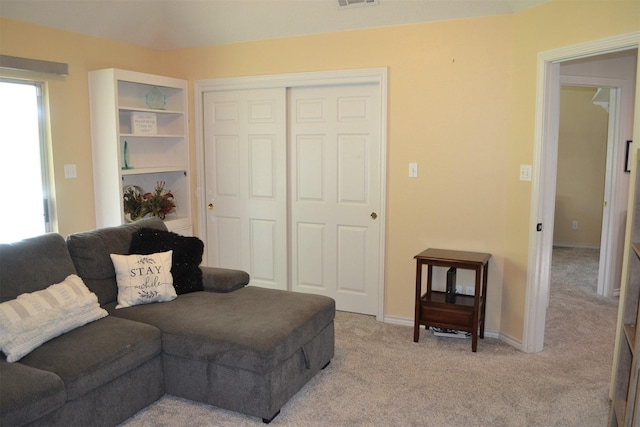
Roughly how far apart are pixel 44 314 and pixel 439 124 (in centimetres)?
287

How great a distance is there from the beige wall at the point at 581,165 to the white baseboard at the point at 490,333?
13.6 feet

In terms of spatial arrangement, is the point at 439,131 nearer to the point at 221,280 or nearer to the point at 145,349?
the point at 221,280

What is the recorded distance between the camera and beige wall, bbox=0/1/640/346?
357 centimetres

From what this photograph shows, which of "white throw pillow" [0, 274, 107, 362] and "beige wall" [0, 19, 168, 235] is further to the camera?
"beige wall" [0, 19, 168, 235]

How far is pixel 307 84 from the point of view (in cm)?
427

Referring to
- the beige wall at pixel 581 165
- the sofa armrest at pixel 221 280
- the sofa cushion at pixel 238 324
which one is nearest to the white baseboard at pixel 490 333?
the sofa cushion at pixel 238 324

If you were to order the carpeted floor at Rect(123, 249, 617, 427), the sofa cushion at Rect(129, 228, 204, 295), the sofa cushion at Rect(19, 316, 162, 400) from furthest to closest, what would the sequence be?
the sofa cushion at Rect(129, 228, 204, 295) → the carpeted floor at Rect(123, 249, 617, 427) → the sofa cushion at Rect(19, 316, 162, 400)

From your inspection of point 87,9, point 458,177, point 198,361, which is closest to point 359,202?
point 458,177

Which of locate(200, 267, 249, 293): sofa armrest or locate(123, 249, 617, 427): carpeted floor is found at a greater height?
locate(200, 267, 249, 293): sofa armrest

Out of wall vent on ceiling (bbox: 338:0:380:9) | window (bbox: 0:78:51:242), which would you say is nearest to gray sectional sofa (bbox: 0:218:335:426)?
window (bbox: 0:78:51:242)

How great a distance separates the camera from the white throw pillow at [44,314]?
2340mm

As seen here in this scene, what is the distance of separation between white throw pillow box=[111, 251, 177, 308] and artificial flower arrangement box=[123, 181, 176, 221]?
1367 mm

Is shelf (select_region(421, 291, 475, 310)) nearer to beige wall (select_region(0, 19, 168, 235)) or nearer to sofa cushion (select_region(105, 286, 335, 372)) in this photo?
sofa cushion (select_region(105, 286, 335, 372))

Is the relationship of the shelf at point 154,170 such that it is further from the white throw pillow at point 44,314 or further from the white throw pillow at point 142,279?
the white throw pillow at point 44,314
